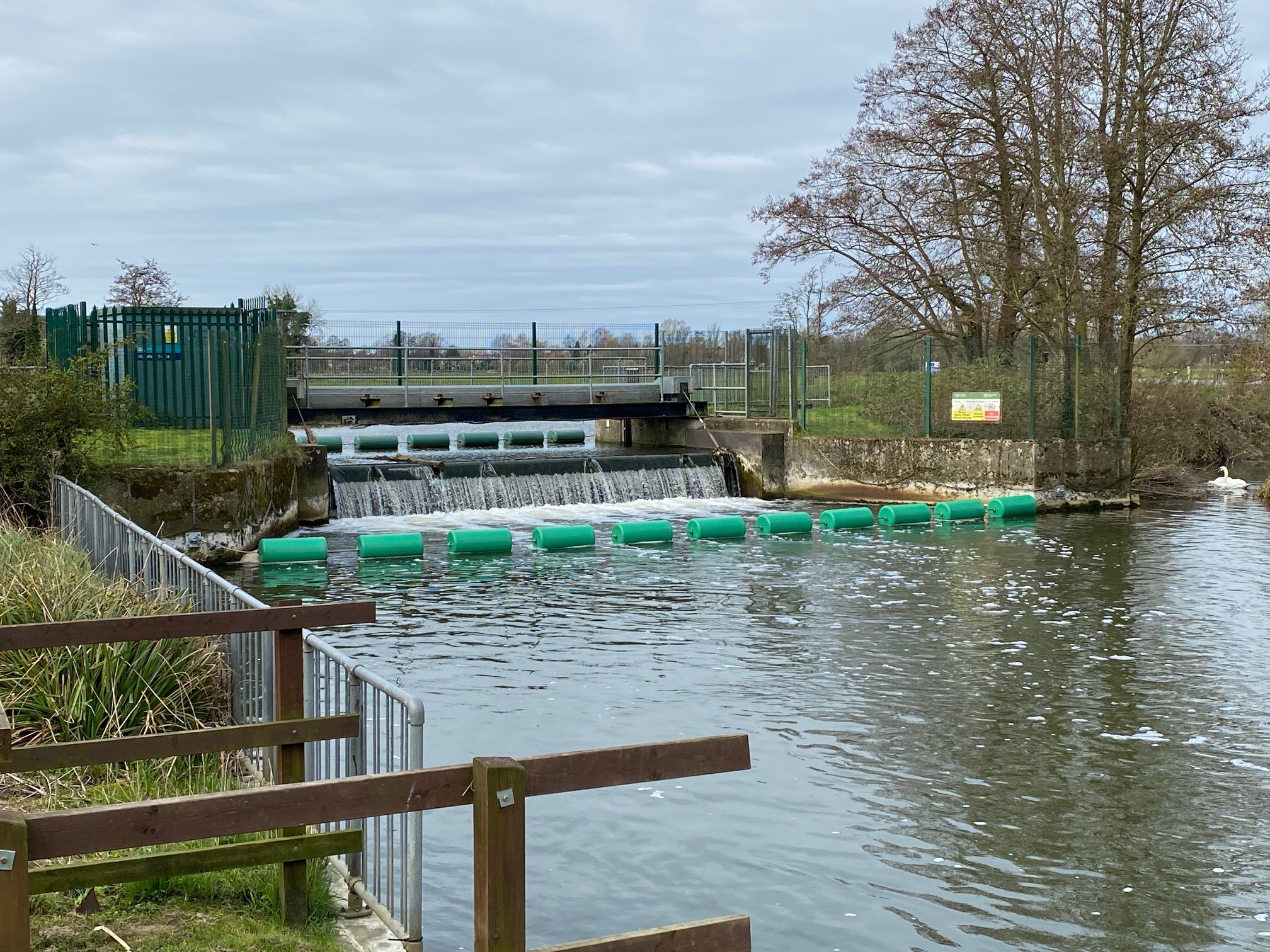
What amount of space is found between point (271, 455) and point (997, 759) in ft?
48.3

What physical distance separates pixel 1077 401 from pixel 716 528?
930 centimetres

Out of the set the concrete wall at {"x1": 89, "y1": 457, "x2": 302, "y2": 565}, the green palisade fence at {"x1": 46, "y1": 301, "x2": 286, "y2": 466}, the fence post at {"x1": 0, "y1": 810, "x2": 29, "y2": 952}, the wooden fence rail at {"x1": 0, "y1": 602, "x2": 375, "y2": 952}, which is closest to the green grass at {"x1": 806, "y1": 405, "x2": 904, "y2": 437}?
the green palisade fence at {"x1": 46, "y1": 301, "x2": 286, "y2": 466}

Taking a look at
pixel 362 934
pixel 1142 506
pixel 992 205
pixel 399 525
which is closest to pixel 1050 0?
pixel 992 205

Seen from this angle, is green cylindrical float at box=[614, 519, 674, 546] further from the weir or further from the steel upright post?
the steel upright post

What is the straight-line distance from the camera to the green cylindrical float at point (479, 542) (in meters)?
19.5

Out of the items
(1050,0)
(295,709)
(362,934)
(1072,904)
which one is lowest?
(1072,904)

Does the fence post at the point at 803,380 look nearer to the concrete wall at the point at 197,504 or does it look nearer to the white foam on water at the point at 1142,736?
the concrete wall at the point at 197,504

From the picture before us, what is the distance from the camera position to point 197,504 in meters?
18.0

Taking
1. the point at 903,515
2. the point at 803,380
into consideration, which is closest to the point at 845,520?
the point at 903,515

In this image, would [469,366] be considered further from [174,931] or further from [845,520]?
[174,931]

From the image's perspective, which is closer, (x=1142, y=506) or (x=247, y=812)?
(x=247, y=812)

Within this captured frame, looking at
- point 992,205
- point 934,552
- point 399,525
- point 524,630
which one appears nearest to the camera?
point 524,630

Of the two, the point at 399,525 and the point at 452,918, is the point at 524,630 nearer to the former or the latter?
the point at 452,918

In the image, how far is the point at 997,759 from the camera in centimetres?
899
